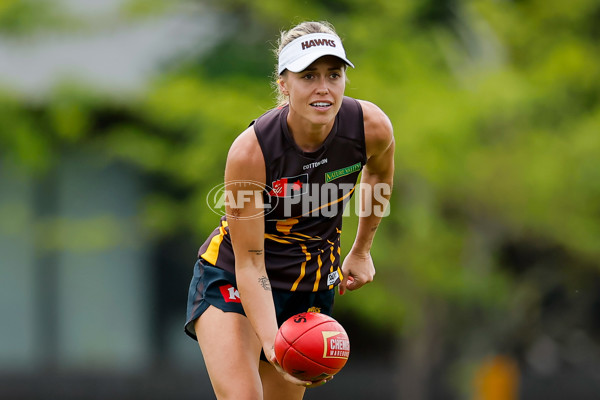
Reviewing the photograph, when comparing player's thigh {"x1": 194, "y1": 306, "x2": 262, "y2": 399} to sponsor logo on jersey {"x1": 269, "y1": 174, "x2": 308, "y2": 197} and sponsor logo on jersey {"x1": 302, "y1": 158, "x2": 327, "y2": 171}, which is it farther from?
sponsor logo on jersey {"x1": 302, "y1": 158, "x2": 327, "y2": 171}

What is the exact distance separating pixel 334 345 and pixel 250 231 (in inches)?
27.1

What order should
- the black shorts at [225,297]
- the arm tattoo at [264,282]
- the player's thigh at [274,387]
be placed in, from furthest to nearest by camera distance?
the player's thigh at [274,387] < the black shorts at [225,297] < the arm tattoo at [264,282]

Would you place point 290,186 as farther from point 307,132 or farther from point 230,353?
point 230,353

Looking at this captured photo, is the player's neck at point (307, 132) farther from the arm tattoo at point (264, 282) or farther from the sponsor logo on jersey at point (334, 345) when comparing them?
the sponsor logo on jersey at point (334, 345)

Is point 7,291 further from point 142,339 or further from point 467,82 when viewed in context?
point 467,82

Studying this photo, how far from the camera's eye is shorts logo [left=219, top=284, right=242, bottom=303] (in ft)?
15.8

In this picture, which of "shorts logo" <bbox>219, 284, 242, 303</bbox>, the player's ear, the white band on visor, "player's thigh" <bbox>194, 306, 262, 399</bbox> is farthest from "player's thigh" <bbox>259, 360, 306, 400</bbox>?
the white band on visor

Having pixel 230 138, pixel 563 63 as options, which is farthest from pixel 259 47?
pixel 563 63

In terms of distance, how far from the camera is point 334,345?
4434 mm

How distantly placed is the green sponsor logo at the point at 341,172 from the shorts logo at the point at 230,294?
752 millimetres

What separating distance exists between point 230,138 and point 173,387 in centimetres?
401

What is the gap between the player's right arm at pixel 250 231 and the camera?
4.48m

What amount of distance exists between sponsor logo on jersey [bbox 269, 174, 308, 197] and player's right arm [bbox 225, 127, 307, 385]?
0.29 ft

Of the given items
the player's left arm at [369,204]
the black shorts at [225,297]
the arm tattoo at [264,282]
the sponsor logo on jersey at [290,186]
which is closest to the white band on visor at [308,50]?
the sponsor logo on jersey at [290,186]
